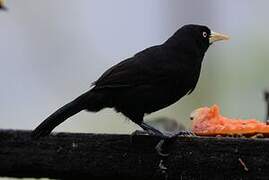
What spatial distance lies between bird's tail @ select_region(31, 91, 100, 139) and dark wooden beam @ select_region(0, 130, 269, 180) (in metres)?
0.06

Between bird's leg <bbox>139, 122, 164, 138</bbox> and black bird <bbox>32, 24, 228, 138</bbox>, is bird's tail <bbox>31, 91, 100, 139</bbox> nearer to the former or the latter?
black bird <bbox>32, 24, 228, 138</bbox>

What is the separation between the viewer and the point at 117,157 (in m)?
3.92

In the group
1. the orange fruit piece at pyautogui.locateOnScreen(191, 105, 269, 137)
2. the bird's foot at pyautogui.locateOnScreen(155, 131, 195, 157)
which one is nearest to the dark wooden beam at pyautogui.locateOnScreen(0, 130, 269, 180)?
the bird's foot at pyautogui.locateOnScreen(155, 131, 195, 157)

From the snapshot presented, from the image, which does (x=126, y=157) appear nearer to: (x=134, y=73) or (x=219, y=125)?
(x=219, y=125)

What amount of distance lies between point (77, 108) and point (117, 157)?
1.84ft

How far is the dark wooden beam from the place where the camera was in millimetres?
3596

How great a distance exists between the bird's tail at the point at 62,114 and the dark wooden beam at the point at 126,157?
0.21ft

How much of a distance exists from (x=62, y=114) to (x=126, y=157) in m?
0.51

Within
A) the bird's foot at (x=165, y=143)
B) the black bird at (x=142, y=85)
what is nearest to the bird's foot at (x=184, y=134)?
the bird's foot at (x=165, y=143)

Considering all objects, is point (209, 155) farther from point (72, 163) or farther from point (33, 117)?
point (33, 117)

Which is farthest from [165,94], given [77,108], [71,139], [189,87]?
[71,139]

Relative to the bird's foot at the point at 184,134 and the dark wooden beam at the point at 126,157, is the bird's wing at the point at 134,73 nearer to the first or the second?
the dark wooden beam at the point at 126,157

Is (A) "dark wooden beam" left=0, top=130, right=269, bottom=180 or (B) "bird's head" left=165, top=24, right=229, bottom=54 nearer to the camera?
(A) "dark wooden beam" left=0, top=130, right=269, bottom=180

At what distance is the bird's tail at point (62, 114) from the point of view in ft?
13.2
